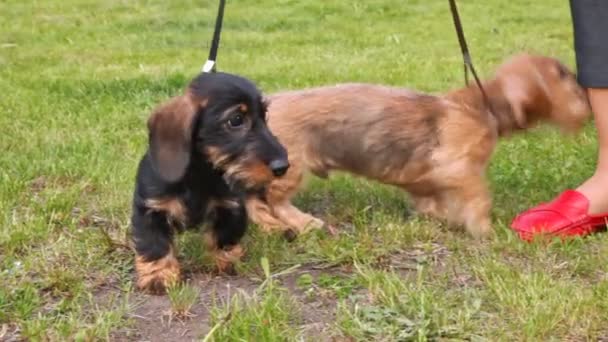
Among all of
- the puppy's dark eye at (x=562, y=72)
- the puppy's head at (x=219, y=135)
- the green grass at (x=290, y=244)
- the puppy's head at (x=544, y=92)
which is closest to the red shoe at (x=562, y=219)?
the green grass at (x=290, y=244)

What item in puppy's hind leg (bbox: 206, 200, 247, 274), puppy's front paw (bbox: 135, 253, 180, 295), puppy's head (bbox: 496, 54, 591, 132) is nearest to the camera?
puppy's front paw (bbox: 135, 253, 180, 295)

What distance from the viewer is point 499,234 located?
4406mm

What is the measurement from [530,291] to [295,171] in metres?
1.69

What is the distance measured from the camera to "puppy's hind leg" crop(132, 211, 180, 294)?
370cm

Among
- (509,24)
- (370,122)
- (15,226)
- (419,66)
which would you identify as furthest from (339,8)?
(15,226)

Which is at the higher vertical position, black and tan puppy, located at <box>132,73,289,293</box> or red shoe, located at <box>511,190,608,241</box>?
black and tan puppy, located at <box>132,73,289,293</box>

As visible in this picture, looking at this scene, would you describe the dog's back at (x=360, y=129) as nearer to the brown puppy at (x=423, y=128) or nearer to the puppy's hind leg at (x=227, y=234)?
the brown puppy at (x=423, y=128)

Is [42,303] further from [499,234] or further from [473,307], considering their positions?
[499,234]

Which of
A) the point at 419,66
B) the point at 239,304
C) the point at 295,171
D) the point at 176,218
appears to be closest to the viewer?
the point at 239,304

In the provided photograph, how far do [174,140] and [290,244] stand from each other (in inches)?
38.8

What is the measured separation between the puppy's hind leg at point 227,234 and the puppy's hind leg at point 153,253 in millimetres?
224

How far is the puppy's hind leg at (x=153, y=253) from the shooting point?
370cm

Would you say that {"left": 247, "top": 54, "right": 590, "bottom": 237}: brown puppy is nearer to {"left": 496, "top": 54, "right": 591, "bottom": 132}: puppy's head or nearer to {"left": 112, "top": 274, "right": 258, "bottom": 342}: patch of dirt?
{"left": 496, "top": 54, "right": 591, "bottom": 132}: puppy's head

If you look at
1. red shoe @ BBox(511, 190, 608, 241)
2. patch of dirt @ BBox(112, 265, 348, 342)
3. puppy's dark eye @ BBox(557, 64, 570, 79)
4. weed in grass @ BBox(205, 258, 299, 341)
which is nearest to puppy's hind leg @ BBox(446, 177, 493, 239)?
red shoe @ BBox(511, 190, 608, 241)
